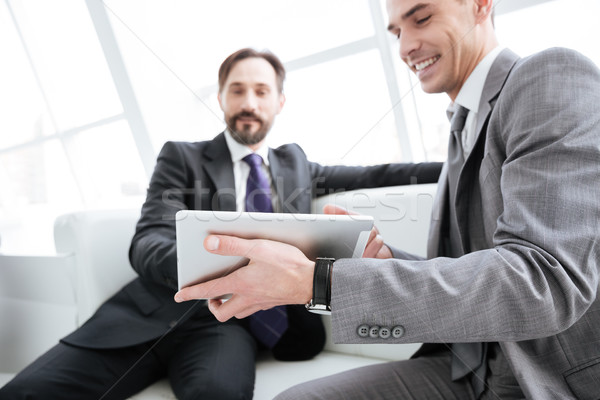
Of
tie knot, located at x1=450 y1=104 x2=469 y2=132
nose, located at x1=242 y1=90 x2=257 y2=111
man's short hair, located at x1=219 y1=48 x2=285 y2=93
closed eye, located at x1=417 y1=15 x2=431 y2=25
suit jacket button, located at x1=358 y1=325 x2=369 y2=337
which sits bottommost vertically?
suit jacket button, located at x1=358 y1=325 x2=369 y2=337

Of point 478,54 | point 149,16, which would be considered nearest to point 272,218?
point 478,54

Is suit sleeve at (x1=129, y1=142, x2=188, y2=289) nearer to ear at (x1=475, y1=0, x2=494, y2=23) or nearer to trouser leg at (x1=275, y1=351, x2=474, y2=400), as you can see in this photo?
trouser leg at (x1=275, y1=351, x2=474, y2=400)

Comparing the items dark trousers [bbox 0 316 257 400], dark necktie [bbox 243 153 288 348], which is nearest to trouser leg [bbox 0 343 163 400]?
dark trousers [bbox 0 316 257 400]

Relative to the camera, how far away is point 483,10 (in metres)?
0.93

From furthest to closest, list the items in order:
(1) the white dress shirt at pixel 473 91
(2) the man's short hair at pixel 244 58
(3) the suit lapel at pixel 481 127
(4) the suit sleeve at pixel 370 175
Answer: (2) the man's short hair at pixel 244 58
(4) the suit sleeve at pixel 370 175
(1) the white dress shirt at pixel 473 91
(3) the suit lapel at pixel 481 127

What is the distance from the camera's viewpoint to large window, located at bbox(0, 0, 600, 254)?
2.15 m

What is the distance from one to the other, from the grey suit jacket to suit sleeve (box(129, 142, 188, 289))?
77cm

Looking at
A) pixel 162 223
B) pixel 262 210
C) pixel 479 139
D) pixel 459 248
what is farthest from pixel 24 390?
pixel 479 139

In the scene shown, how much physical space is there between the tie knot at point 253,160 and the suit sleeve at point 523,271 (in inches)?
38.1

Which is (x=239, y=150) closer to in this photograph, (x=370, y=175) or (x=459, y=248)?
(x=370, y=175)

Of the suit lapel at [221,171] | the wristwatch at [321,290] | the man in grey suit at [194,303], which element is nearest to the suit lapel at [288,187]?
the man in grey suit at [194,303]

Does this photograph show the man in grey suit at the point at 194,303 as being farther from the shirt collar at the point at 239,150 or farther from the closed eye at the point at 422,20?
the closed eye at the point at 422,20

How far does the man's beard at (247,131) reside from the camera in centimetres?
157

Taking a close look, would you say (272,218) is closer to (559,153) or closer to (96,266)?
(559,153)
